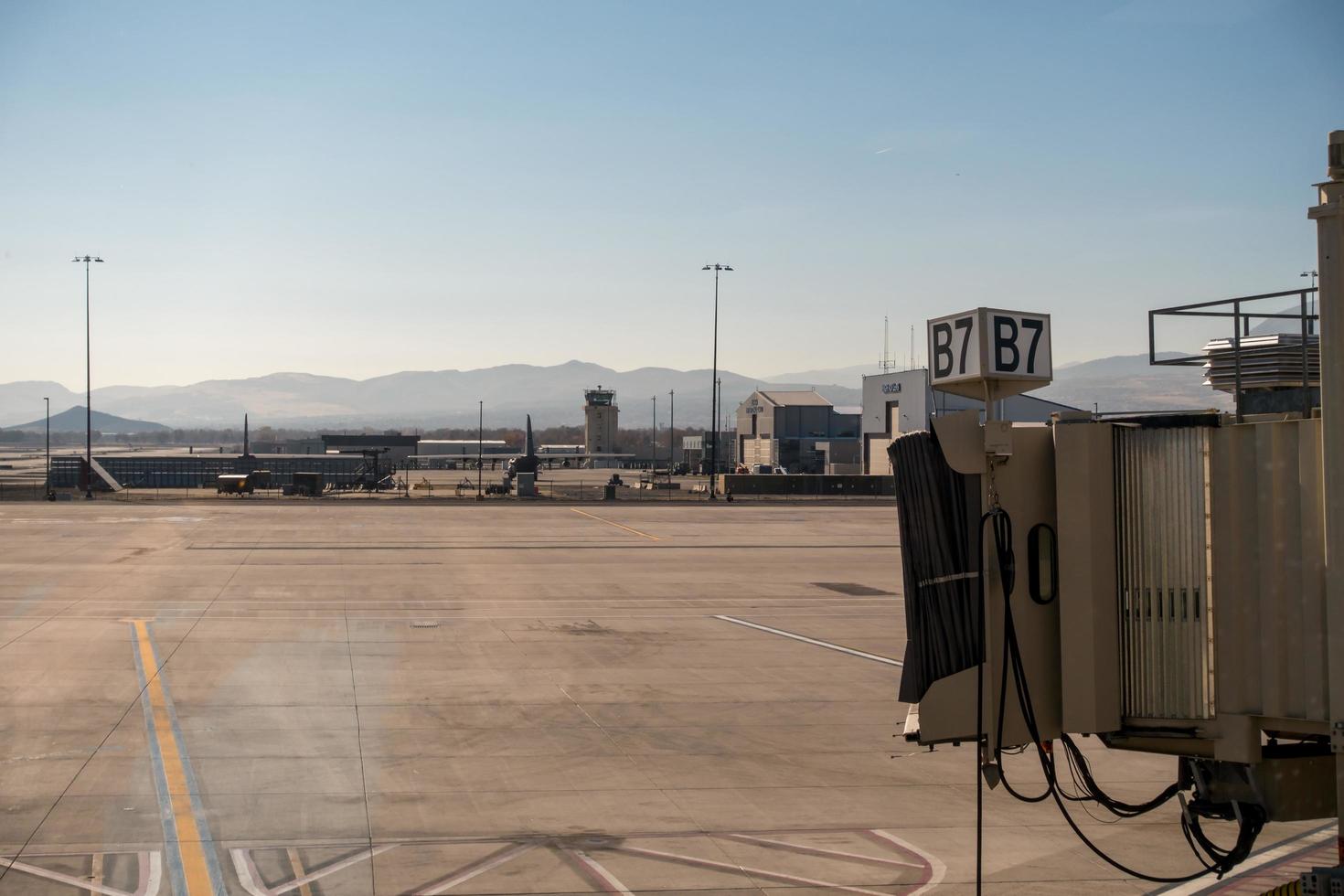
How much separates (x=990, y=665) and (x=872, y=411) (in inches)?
3693

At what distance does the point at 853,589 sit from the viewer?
3609 cm

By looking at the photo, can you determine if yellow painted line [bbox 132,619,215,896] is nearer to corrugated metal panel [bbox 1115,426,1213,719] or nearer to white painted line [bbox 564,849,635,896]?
white painted line [bbox 564,849,635,896]

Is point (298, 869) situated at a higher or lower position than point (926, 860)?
higher

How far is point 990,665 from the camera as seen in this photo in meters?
7.19

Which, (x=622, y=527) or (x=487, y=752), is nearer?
(x=487, y=752)

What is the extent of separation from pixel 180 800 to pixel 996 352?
11.2 meters

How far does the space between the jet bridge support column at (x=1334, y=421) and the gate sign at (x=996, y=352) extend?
160 centimetres

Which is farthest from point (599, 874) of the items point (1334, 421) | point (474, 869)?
point (1334, 421)

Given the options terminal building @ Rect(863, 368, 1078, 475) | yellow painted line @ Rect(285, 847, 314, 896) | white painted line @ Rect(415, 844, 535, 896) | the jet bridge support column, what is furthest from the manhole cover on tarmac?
terminal building @ Rect(863, 368, 1078, 475)

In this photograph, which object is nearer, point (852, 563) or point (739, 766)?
point (739, 766)

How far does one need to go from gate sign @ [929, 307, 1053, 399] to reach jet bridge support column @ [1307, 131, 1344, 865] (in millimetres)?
1597

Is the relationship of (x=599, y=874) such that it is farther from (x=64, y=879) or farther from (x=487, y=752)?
(x=64, y=879)

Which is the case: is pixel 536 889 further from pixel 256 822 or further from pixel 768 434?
pixel 768 434

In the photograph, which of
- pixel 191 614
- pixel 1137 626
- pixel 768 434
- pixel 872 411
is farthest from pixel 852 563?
pixel 768 434
